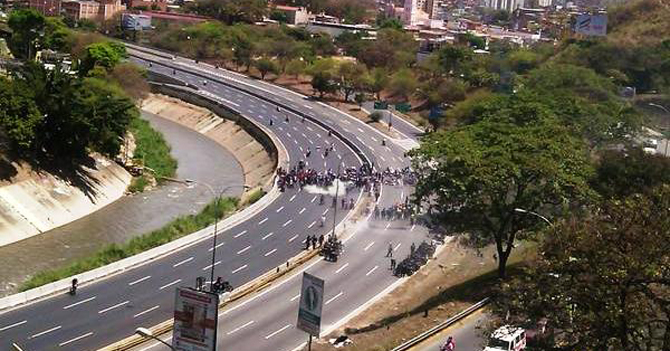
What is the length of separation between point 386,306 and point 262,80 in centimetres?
7497

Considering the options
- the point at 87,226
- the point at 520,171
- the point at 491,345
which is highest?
the point at 520,171

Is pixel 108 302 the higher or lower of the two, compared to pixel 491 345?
lower

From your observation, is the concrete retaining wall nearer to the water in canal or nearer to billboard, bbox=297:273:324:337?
the water in canal

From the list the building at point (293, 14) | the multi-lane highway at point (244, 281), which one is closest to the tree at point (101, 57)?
the multi-lane highway at point (244, 281)

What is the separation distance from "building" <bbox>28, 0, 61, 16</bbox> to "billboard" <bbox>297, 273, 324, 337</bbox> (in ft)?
419

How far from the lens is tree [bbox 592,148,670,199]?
4553 centimetres

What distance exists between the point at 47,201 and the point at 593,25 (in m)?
87.5

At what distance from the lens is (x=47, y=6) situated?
142875 millimetres

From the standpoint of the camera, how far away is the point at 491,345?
2531 cm

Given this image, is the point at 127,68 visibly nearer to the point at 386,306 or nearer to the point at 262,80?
the point at 262,80

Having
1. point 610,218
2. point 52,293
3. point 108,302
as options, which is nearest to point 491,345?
point 610,218

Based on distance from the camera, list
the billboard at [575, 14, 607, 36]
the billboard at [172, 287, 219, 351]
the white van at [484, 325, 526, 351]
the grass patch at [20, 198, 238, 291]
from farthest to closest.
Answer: the billboard at [575, 14, 607, 36]
the grass patch at [20, 198, 238, 291]
the white van at [484, 325, 526, 351]
the billboard at [172, 287, 219, 351]

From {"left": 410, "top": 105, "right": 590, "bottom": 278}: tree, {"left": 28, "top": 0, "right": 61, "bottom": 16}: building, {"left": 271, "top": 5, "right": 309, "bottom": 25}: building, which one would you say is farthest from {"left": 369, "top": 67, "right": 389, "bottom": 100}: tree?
{"left": 28, "top": 0, "right": 61, "bottom": 16}: building

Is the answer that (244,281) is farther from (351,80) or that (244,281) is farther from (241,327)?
(351,80)
